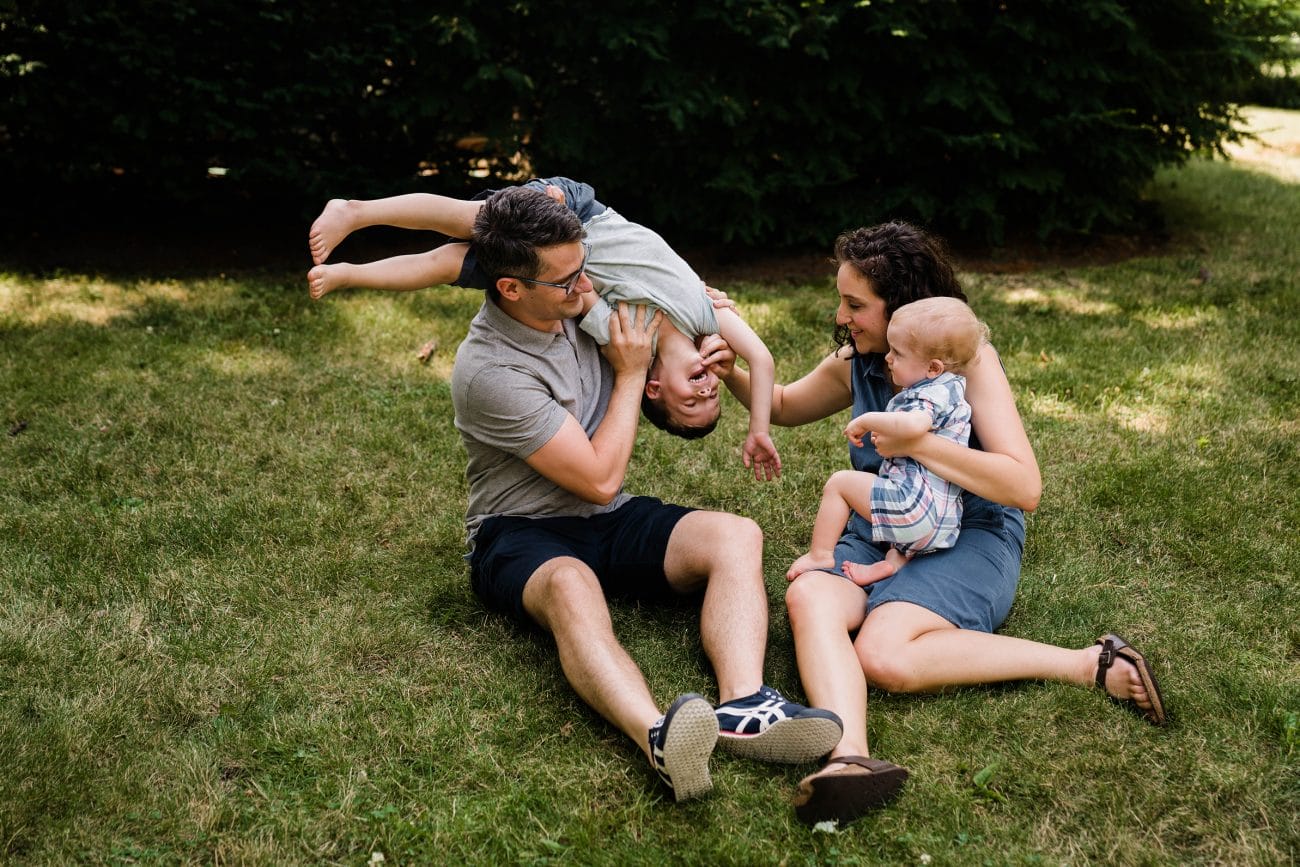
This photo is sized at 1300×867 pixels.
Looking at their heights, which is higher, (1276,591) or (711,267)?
(1276,591)

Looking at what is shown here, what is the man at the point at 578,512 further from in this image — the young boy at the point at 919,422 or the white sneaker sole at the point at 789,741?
the young boy at the point at 919,422

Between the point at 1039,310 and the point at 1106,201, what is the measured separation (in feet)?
5.85

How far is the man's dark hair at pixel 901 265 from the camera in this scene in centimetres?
308

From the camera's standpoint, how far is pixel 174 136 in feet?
23.4

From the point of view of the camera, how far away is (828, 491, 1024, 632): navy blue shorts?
9.99 ft

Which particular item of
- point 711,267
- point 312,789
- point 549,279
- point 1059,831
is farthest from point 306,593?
point 711,267

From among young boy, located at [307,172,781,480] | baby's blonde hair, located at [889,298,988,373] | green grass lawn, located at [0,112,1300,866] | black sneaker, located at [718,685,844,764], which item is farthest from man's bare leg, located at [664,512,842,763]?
baby's blonde hair, located at [889,298,988,373]

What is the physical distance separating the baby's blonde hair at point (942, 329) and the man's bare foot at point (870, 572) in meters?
0.63

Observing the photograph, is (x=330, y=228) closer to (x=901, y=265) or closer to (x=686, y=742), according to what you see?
(x=901, y=265)

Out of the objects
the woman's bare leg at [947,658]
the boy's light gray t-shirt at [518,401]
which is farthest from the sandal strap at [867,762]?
the boy's light gray t-shirt at [518,401]

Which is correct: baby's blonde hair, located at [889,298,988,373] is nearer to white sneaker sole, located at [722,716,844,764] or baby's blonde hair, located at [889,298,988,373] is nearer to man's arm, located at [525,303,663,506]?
man's arm, located at [525,303,663,506]

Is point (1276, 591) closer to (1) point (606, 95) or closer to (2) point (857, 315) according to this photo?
→ (2) point (857, 315)

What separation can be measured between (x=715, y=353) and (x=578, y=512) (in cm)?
67

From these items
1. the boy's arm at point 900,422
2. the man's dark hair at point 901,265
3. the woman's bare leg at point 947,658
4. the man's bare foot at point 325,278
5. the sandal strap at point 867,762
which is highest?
the man's dark hair at point 901,265
